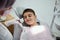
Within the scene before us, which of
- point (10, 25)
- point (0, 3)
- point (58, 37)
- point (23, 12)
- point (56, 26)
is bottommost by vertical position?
point (58, 37)

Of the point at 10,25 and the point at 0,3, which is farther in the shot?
the point at 10,25

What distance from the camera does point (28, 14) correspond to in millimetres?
1420

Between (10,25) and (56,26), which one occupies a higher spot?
(10,25)

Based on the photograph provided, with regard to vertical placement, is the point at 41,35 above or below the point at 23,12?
below

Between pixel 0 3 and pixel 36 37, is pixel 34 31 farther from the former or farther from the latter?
pixel 0 3

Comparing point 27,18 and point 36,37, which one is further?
point 27,18

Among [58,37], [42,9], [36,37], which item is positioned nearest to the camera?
[36,37]

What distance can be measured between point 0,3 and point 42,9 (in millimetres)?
1542

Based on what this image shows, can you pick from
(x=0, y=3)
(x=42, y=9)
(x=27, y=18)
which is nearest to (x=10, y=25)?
(x=27, y=18)

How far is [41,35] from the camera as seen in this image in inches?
50.4

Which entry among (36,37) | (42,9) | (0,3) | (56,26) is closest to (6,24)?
(36,37)

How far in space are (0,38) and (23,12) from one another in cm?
45

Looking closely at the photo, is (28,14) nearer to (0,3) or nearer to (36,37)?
(36,37)

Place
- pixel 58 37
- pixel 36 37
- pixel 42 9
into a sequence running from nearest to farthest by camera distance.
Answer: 1. pixel 36 37
2. pixel 58 37
3. pixel 42 9
